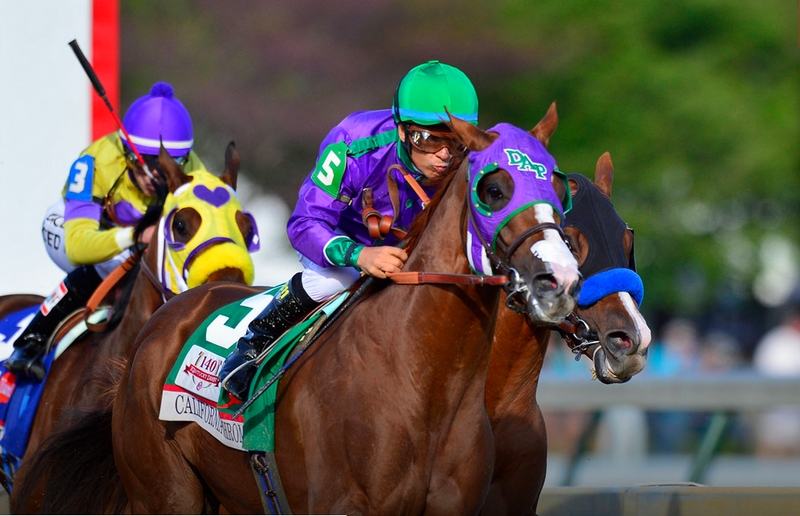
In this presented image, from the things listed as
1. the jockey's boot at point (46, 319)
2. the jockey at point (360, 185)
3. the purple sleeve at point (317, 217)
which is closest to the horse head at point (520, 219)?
the jockey at point (360, 185)

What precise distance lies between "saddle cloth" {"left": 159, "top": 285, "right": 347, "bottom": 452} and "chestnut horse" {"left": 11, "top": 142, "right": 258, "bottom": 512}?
814mm

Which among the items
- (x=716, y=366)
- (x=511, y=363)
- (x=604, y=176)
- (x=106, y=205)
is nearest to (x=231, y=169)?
(x=106, y=205)

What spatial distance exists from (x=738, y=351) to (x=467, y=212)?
12556 mm

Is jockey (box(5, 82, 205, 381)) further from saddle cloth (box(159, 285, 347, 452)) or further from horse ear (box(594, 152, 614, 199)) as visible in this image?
horse ear (box(594, 152, 614, 199))

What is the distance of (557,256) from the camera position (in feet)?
12.0

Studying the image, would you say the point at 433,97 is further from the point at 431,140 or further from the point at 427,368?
the point at 427,368

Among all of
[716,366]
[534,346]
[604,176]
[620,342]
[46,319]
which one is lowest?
[716,366]

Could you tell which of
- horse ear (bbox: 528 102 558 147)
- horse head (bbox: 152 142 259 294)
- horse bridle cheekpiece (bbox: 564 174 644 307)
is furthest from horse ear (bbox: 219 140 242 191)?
horse ear (bbox: 528 102 558 147)

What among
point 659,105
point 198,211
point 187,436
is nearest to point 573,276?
point 187,436

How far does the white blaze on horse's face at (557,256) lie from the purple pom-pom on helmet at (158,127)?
3.23 meters

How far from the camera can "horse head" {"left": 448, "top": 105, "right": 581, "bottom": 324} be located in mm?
3670

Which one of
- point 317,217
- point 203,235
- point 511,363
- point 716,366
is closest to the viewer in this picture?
point 317,217

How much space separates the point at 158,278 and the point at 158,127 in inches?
35.0

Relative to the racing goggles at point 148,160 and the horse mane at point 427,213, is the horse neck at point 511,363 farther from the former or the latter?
the racing goggles at point 148,160
